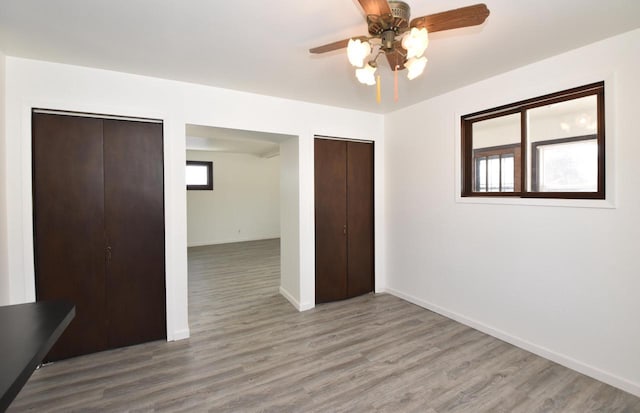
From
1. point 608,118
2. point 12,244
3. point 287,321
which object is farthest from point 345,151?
point 12,244

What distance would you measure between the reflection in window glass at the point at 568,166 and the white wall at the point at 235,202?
23.7 ft

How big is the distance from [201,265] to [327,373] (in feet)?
13.8

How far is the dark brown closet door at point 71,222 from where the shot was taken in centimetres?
239

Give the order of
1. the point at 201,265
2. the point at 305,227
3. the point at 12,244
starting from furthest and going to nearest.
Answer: the point at 201,265 → the point at 305,227 → the point at 12,244

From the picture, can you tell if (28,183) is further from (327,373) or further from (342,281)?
(342,281)

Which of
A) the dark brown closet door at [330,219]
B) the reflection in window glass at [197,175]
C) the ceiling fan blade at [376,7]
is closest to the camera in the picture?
the ceiling fan blade at [376,7]

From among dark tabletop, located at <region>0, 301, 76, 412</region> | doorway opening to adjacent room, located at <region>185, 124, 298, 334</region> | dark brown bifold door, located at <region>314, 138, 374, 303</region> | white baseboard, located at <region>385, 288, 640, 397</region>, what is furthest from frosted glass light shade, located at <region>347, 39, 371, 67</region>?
doorway opening to adjacent room, located at <region>185, 124, 298, 334</region>

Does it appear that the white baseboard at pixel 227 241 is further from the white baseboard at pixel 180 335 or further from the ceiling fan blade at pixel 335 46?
the ceiling fan blade at pixel 335 46

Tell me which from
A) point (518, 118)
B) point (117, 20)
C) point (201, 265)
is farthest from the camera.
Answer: point (201, 265)

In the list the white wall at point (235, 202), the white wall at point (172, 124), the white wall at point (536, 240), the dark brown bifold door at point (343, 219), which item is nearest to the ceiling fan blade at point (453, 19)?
the white wall at point (536, 240)

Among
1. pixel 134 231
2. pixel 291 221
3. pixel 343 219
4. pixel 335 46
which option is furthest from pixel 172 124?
pixel 343 219

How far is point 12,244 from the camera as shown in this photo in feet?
7.49

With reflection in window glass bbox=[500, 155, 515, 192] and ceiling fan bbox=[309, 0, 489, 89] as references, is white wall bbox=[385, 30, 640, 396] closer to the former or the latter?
reflection in window glass bbox=[500, 155, 515, 192]

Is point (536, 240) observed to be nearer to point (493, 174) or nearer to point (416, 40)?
point (493, 174)
